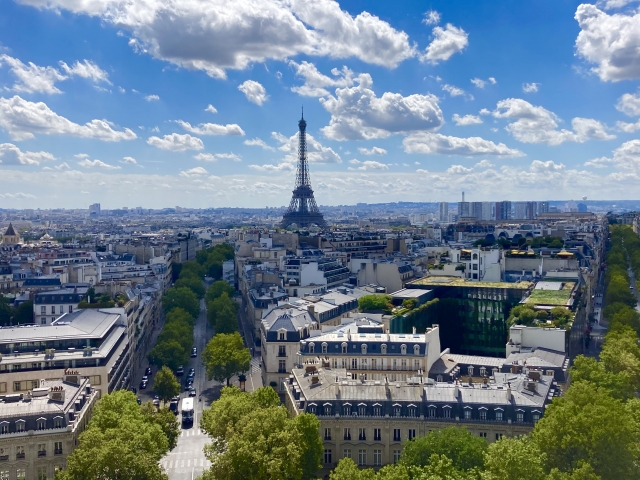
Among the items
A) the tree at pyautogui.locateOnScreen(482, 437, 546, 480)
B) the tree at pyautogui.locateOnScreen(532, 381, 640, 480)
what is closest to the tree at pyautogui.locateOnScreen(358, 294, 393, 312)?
the tree at pyautogui.locateOnScreen(532, 381, 640, 480)

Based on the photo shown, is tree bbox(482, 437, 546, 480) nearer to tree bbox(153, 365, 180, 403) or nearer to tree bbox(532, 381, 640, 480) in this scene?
tree bbox(532, 381, 640, 480)

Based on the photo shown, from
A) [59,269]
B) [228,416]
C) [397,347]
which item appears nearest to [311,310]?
[397,347]

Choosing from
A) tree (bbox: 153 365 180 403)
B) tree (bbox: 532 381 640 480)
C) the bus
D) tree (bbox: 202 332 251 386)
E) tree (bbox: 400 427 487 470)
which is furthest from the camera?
tree (bbox: 202 332 251 386)

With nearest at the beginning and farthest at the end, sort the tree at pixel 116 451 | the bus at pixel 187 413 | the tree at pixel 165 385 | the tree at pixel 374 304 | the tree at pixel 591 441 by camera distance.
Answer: the tree at pixel 591 441
the tree at pixel 116 451
the bus at pixel 187 413
the tree at pixel 165 385
the tree at pixel 374 304

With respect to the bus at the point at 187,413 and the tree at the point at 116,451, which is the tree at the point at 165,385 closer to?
the bus at the point at 187,413

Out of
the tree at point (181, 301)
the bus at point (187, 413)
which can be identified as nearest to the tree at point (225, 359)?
the bus at point (187, 413)

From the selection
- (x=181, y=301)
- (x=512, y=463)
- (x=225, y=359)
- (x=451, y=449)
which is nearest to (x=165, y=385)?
(x=225, y=359)
